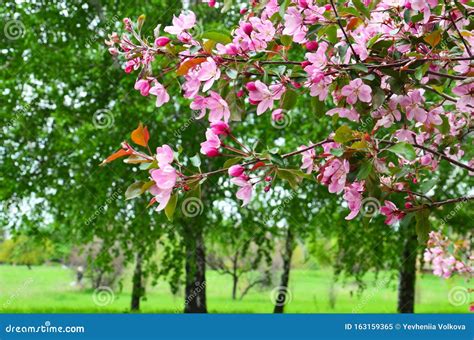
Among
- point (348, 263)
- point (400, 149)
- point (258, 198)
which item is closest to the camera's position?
point (400, 149)

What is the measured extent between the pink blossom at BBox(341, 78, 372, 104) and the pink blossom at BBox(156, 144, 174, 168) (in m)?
0.59

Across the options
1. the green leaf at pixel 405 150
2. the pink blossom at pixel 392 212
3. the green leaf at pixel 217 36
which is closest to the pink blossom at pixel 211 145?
the green leaf at pixel 217 36

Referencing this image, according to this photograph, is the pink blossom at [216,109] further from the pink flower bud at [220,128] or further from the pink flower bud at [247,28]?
the pink flower bud at [247,28]

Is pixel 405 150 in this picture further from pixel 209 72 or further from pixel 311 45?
pixel 209 72

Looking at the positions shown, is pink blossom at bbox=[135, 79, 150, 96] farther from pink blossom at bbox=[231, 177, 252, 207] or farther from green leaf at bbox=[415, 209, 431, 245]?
green leaf at bbox=[415, 209, 431, 245]

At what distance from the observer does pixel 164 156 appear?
176 cm

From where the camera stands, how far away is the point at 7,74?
7.96 meters

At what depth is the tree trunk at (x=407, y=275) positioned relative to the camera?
9.15 meters

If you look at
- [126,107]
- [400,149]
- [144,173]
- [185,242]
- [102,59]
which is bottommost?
[400,149]

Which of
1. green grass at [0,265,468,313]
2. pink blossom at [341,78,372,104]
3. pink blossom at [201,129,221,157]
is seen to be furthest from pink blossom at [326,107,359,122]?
green grass at [0,265,468,313]

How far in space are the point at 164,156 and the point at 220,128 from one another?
0.63 feet
